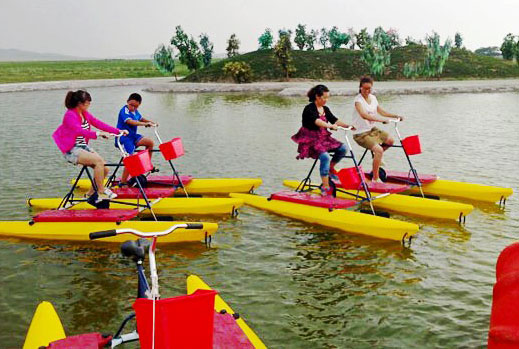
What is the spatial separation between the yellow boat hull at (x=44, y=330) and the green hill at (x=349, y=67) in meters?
72.6

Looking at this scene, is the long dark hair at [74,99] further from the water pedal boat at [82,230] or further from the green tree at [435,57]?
the green tree at [435,57]

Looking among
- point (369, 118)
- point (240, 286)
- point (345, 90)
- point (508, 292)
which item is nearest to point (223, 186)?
point (369, 118)

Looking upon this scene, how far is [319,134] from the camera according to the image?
11406mm

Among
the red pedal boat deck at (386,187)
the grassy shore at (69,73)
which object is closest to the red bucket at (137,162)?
the red pedal boat deck at (386,187)

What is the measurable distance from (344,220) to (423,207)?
2.24 metres

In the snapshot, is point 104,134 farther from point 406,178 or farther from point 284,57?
point 284,57

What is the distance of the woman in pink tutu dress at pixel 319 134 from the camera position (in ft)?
36.4

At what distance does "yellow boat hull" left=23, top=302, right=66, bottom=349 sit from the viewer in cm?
575

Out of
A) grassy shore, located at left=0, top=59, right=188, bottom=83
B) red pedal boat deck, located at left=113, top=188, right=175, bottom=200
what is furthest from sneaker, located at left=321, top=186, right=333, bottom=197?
grassy shore, located at left=0, top=59, right=188, bottom=83

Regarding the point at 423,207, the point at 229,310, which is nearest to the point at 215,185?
the point at 423,207

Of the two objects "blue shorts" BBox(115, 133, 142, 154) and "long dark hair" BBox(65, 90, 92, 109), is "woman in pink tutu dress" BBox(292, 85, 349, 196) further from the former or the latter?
"long dark hair" BBox(65, 90, 92, 109)

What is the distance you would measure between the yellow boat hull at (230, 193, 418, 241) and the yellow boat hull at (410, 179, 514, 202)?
3538 mm

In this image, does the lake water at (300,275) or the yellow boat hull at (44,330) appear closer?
the yellow boat hull at (44,330)

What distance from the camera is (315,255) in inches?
378
